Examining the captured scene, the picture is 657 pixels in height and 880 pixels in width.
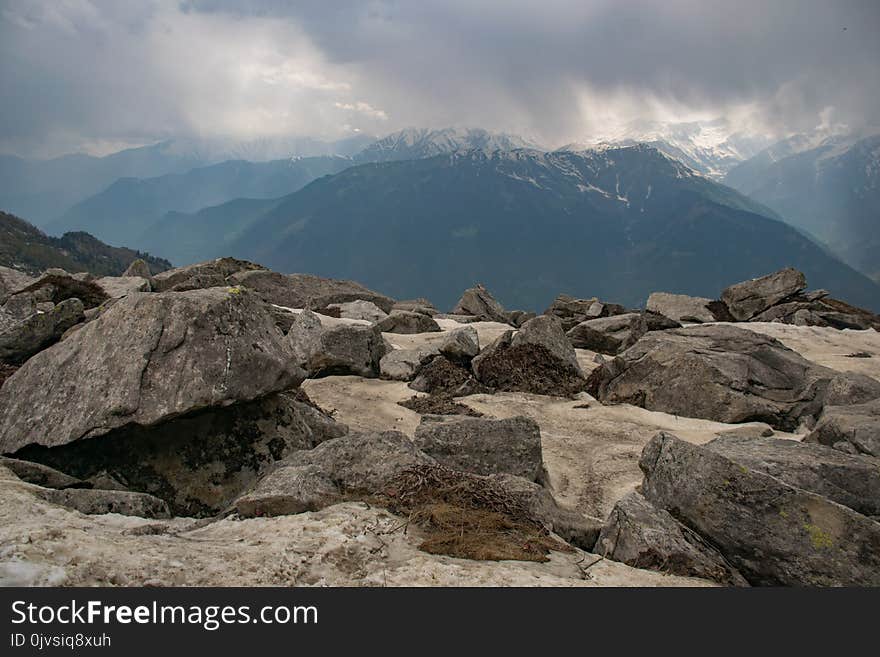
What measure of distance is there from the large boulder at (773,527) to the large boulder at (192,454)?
20.3 ft

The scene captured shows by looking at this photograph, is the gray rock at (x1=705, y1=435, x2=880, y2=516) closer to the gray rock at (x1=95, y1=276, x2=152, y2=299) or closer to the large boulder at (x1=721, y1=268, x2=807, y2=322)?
the gray rock at (x1=95, y1=276, x2=152, y2=299)

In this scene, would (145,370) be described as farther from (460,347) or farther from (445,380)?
(460,347)

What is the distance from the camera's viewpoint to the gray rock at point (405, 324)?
24188 mm

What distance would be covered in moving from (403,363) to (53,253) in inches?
7080

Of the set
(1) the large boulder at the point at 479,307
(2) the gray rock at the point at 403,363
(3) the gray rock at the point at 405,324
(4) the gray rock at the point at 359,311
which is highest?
(1) the large boulder at the point at 479,307

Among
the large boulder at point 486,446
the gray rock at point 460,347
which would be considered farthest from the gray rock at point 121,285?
the large boulder at point 486,446

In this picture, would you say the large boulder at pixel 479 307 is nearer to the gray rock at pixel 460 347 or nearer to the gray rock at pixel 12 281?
the gray rock at pixel 460 347

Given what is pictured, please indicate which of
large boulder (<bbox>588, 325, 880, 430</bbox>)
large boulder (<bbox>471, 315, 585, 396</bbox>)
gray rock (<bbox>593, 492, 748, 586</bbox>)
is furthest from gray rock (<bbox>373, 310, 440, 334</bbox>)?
gray rock (<bbox>593, 492, 748, 586</bbox>)

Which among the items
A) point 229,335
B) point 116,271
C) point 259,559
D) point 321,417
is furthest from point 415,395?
point 116,271

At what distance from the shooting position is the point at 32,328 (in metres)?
11.9

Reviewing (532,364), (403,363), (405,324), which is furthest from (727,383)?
(405,324)

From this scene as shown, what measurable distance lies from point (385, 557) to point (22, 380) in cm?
755

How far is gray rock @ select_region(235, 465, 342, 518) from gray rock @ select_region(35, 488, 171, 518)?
1250 millimetres

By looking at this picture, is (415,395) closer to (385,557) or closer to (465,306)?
(385,557)
